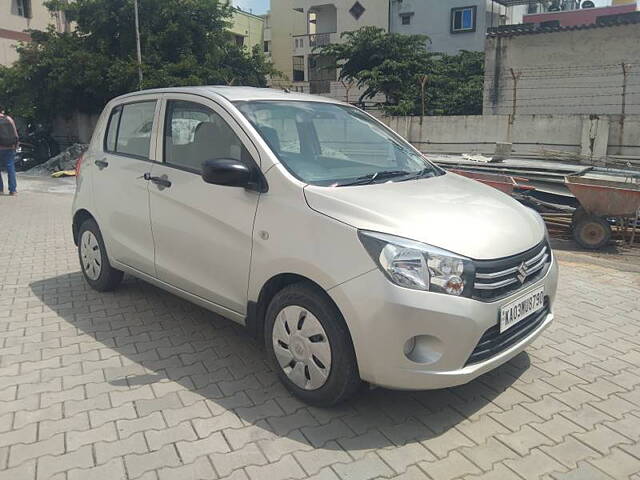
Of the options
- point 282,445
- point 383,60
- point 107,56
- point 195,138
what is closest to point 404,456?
point 282,445

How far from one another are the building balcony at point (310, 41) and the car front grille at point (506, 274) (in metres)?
38.7

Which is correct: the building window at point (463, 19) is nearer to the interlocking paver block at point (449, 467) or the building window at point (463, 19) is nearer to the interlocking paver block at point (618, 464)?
the interlocking paver block at point (618, 464)

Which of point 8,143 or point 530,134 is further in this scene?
point 530,134

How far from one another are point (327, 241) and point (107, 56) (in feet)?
66.2

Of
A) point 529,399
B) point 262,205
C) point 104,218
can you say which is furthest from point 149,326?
point 529,399

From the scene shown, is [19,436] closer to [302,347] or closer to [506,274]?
[302,347]

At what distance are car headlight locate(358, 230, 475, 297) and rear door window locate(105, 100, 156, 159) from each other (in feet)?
7.84

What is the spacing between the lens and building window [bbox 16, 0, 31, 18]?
103ft

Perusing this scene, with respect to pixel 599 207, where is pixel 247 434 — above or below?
below

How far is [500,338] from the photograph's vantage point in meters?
3.02

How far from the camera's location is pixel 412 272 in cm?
278

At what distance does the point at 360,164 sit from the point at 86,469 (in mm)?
2392

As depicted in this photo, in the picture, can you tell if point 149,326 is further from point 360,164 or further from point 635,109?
point 635,109

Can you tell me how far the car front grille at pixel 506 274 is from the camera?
2.84m
